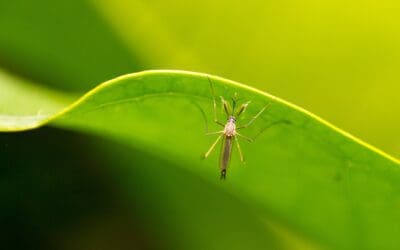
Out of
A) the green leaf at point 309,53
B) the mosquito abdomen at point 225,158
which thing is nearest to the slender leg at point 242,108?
the mosquito abdomen at point 225,158

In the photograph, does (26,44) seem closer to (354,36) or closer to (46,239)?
(46,239)

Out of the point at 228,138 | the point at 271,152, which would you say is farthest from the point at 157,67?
the point at 271,152

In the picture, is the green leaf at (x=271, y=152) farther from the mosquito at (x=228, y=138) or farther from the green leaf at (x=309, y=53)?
the green leaf at (x=309, y=53)

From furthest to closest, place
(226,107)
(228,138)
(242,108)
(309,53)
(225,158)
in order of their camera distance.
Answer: (309,53), (228,138), (225,158), (226,107), (242,108)

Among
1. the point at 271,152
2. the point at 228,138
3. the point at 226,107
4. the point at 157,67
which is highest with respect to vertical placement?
the point at 157,67

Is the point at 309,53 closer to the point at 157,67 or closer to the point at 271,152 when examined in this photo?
the point at 157,67

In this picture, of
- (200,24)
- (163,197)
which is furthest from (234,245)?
(200,24)
